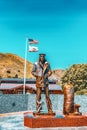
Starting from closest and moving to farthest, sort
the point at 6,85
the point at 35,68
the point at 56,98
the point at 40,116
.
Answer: the point at 40,116
the point at 35,68
the point at 56,98
the point at 6,85

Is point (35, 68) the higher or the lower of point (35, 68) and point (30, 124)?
the higher

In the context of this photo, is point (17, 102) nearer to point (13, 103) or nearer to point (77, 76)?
point (13, 103)

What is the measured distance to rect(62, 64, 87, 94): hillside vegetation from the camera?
6047cm

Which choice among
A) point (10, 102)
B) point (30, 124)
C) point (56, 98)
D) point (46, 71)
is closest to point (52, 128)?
point (30, 124)

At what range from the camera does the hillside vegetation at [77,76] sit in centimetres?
6047

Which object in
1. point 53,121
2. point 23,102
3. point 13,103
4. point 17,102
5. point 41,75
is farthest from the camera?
point 23,102

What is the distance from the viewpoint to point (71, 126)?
55.1ft

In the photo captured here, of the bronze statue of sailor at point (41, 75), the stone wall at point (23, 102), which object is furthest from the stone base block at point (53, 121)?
the stone wall at point (23, 102)

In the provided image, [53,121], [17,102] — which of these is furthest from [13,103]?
[53,121]

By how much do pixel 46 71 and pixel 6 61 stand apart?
13616cm

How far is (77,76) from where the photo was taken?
63.7 m

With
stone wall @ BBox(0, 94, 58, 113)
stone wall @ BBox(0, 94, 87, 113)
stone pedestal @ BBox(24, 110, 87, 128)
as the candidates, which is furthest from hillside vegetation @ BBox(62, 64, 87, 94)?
stone pedestal @ BBox(24, 110, 87, 128)

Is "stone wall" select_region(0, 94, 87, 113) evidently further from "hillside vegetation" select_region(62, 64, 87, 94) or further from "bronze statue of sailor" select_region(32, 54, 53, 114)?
"hillside vegetation" select_region(62, 64, 87, 94)

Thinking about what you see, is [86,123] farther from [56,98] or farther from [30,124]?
[56,98]
